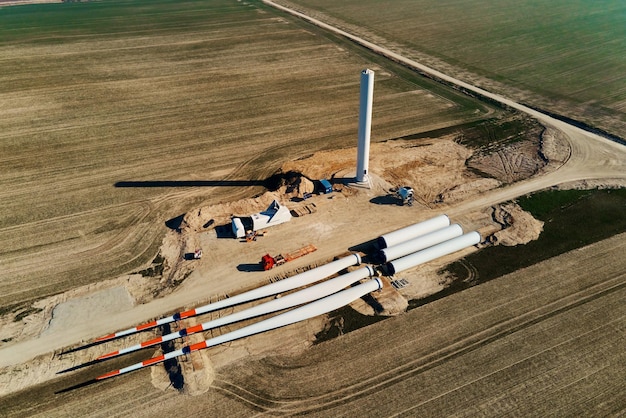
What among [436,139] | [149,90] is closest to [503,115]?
[436,139]

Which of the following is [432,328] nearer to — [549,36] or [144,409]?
[144,409]

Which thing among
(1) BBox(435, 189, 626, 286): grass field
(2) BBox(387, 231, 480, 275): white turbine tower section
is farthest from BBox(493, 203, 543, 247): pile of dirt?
(2) BBox(387, 231, 480, 275): white turbine tower section

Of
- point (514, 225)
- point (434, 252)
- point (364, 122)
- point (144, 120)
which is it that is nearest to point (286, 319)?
point (434, 252)

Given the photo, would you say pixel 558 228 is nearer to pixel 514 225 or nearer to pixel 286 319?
pixel 514 225

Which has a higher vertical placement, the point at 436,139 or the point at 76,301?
the point at 436,139

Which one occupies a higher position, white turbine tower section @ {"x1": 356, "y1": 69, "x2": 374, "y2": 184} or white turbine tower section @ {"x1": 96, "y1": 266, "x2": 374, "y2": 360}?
white turbine tower section @ {"x1": 356, "y1": 69, "x2": 374, "y2": 184}

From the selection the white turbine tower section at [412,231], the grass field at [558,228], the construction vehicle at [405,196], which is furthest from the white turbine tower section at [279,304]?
the construction vehicle at [405,196]

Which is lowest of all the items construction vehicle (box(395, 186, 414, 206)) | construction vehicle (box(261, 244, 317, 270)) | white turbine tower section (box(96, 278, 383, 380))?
white turbine tower section (box(96, 278, 383, 380))

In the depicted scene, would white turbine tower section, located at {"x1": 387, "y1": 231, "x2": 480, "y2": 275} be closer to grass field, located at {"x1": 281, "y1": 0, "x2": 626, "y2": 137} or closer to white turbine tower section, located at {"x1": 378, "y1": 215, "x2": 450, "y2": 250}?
white turbine tower section, located at {"x1": 378, "y1": 215, "x2": 450, "y2": 250}
